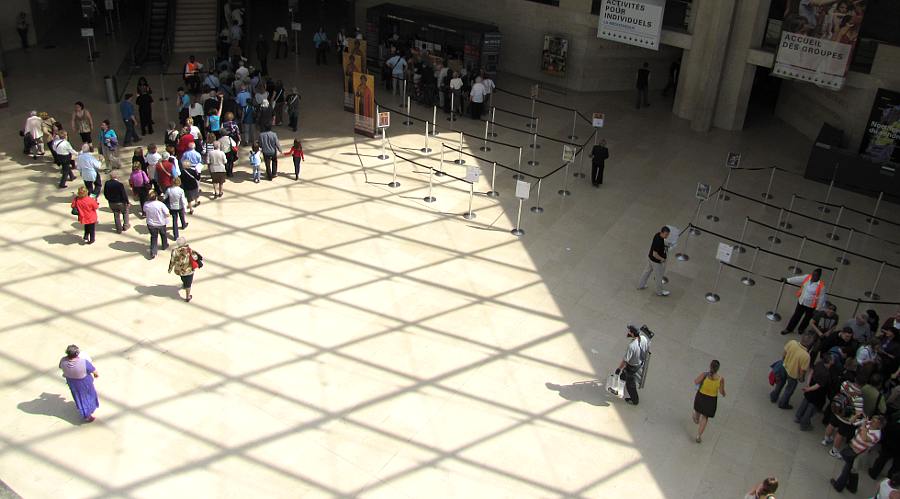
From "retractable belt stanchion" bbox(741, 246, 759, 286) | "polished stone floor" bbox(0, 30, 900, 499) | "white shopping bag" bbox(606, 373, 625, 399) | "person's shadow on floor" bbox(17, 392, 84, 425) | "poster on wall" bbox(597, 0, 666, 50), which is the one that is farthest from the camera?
"poster on wall" bbox(597, 0, 666, 50)

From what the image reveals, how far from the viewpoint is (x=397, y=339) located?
43.8ft

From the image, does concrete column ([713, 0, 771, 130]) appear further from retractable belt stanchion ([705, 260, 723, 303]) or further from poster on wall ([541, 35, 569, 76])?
retractable belt stanchion ([705, 260, 723, 303])

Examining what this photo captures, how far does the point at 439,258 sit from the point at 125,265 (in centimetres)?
621

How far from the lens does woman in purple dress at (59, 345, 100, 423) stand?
10508 mm

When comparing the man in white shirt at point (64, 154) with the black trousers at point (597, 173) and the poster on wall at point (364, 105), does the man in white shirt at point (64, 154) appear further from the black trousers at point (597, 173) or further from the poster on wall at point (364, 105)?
the black trousers at point (597, 173)

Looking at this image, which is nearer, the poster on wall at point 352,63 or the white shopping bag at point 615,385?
the white shopping bag at point 615,385

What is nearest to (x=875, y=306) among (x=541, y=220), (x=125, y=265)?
(x=541, y=220)

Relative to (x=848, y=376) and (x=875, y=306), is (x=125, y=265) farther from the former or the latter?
(x=875, y=306)

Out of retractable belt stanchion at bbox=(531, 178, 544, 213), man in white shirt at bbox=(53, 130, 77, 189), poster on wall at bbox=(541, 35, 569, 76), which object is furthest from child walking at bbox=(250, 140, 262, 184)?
poster on wall at bbox=(541, 35, 569, 76)

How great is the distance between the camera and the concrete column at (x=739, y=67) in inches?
896

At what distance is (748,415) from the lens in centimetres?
1227

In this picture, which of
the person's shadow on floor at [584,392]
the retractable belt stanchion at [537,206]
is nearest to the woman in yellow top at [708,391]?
the person's shadow on floor at [584,392]

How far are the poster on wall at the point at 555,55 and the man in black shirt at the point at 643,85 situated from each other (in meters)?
2.77

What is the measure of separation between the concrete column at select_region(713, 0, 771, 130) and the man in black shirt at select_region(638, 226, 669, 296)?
11322 mm
